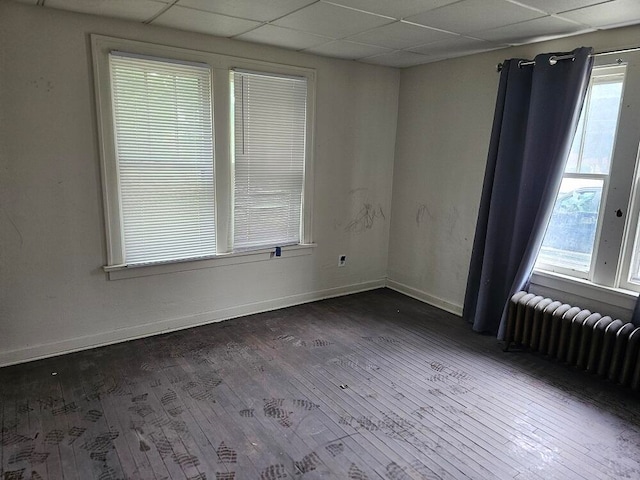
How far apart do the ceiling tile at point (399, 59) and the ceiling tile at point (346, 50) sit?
14 cm

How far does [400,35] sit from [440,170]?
4.79 ft

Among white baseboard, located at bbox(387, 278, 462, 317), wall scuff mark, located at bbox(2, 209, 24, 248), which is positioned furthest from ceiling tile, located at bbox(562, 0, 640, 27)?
wall scuff mark, located at bbox(2, 209, 24, 248)

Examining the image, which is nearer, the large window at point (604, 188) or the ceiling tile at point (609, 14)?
the ceiling tile at point (609, 14)

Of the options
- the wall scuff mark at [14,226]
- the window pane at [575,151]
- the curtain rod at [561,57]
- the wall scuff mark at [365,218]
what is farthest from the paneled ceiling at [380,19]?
the wall scuff mark at [365,218]

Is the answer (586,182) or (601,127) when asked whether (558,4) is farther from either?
(586,182)

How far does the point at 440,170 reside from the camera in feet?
13.8

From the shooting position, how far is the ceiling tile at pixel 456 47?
3.32 metres

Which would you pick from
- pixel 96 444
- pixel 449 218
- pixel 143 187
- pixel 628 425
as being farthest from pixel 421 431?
pixel 143 187

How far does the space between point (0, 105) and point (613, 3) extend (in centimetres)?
370

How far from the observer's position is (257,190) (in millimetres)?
3803

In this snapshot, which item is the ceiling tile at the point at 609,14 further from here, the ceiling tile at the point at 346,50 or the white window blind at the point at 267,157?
the white window blind at the point at 267,157

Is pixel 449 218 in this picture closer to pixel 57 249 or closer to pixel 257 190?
pixel 257 190

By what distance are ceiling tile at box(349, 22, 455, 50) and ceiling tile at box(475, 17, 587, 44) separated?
1.06 ft

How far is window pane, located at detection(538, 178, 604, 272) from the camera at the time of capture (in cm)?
317
